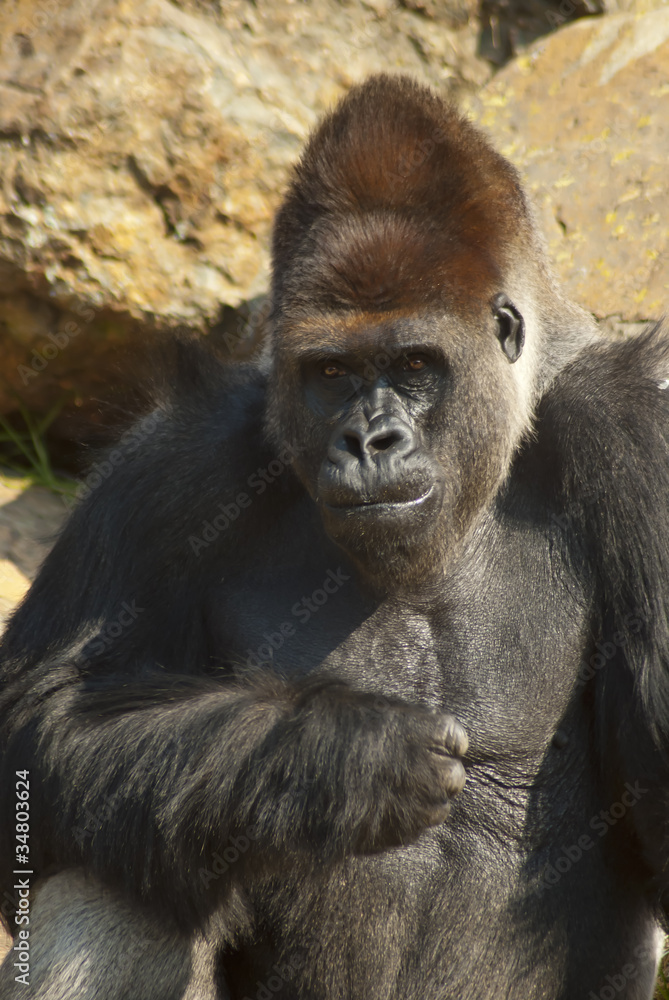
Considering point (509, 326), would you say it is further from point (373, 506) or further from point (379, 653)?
point (379, 653)

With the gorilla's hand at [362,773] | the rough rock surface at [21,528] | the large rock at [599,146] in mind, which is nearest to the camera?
the gorilla's hand at [362,773]

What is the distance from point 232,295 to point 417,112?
236 cm

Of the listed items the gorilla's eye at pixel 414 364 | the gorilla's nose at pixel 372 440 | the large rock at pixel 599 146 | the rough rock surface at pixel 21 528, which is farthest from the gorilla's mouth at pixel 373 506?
the large rock at pixel 599 146

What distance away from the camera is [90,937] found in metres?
3.53

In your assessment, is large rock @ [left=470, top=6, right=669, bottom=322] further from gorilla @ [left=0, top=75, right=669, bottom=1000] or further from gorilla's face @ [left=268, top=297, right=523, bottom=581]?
gorilla's face @ [left=268, top=297, right=523, bottom=581]

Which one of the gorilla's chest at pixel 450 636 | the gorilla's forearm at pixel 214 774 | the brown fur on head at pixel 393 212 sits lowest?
the gorilla's forearm at pixel 214 774

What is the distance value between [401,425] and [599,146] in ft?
11.4

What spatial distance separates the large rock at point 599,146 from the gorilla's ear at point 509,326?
2145mm

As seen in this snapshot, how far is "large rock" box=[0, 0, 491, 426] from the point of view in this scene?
5684 millimetres

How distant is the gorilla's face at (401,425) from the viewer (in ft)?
10.9

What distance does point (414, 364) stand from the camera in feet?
11.6

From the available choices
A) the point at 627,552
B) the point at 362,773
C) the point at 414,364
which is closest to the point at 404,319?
the point at 414,364

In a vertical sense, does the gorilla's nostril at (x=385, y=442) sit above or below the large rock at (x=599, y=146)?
below

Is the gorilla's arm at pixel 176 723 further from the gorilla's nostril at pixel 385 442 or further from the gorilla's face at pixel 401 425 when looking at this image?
the gorilla's nostril at pixel 385 442
